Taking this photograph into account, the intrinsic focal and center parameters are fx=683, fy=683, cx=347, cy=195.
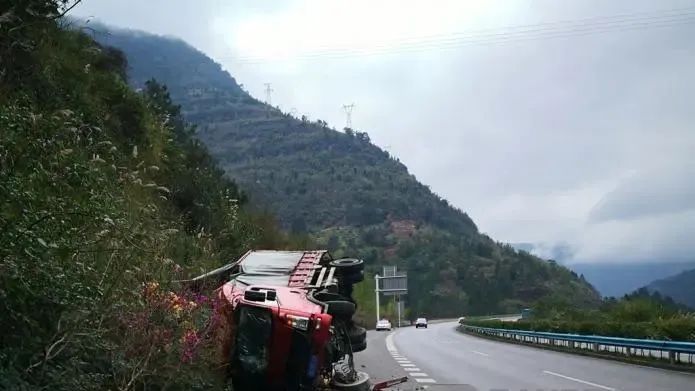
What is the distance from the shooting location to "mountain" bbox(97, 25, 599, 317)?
11731 centimetres

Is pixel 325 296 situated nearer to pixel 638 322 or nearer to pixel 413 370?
pixel 413 370

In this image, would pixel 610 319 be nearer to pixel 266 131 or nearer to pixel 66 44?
pixel 66 44

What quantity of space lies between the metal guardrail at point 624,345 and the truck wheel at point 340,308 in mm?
11460

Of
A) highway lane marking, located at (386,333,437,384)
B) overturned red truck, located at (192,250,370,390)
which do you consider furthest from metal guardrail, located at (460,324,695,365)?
overturned red truck, located at (192,250,370,390)

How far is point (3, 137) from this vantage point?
6422 mm

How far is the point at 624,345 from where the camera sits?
22.1 m

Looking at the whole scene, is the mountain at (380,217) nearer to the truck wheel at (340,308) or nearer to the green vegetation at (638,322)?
the green vegetation at (638,322)

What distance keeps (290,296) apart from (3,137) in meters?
4.14

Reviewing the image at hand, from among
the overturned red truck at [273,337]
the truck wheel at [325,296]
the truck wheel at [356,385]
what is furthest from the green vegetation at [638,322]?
the overturned red truck at [273,337]

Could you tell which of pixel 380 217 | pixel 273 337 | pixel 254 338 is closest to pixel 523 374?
pixel 273 337

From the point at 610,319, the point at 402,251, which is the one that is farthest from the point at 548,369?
the point at 402,251

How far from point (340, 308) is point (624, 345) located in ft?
50.6

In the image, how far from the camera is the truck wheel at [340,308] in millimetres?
9852

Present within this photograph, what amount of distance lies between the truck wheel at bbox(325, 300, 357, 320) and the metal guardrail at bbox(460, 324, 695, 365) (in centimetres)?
1146
